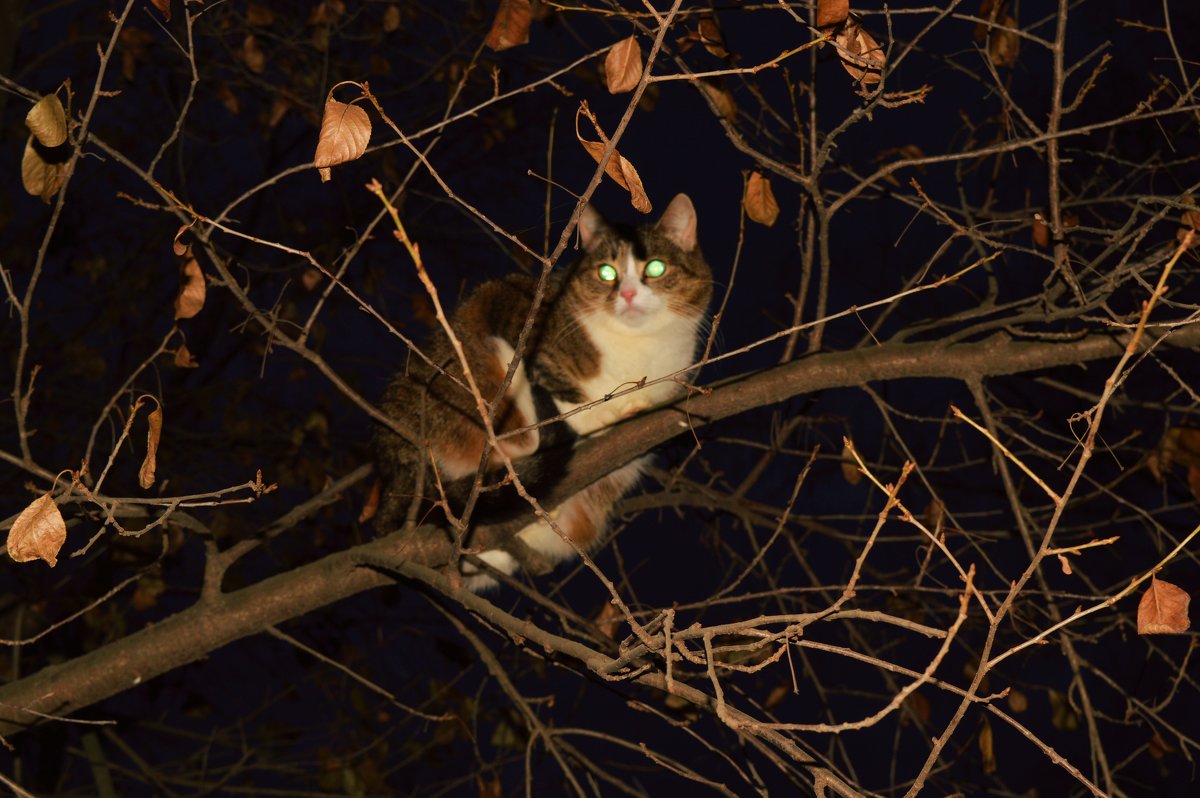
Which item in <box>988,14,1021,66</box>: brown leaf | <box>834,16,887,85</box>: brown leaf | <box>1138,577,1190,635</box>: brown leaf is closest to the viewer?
<box>1138,577,1190,635</box>: brown leaf

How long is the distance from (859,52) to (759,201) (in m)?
0.49

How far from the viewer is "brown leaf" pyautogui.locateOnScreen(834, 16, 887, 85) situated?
2375 mm

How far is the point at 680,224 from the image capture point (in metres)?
3.94

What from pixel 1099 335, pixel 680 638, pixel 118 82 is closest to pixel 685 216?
pixel 1099 335

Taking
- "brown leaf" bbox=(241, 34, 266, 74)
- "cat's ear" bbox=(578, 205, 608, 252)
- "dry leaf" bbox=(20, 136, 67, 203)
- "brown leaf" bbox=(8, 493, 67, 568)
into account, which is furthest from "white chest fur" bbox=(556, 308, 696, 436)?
"brown leaf" bbox=(241, 34, 266, 74)

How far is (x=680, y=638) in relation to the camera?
153cm

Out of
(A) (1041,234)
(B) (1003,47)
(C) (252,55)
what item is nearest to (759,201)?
(B) (1003,47)

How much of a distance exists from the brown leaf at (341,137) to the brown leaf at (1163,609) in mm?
1480

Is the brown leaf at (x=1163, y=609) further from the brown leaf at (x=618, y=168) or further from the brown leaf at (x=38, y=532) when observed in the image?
the brown leaf at (x=38, y=532)

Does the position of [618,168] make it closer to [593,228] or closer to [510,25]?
[510,25]

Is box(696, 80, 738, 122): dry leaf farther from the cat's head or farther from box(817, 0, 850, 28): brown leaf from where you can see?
the cat's head

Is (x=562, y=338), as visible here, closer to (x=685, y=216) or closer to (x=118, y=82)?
(x=685, y=216)

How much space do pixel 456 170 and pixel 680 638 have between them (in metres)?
6.10

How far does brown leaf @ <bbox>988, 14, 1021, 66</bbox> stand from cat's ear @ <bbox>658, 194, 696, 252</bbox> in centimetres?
118
